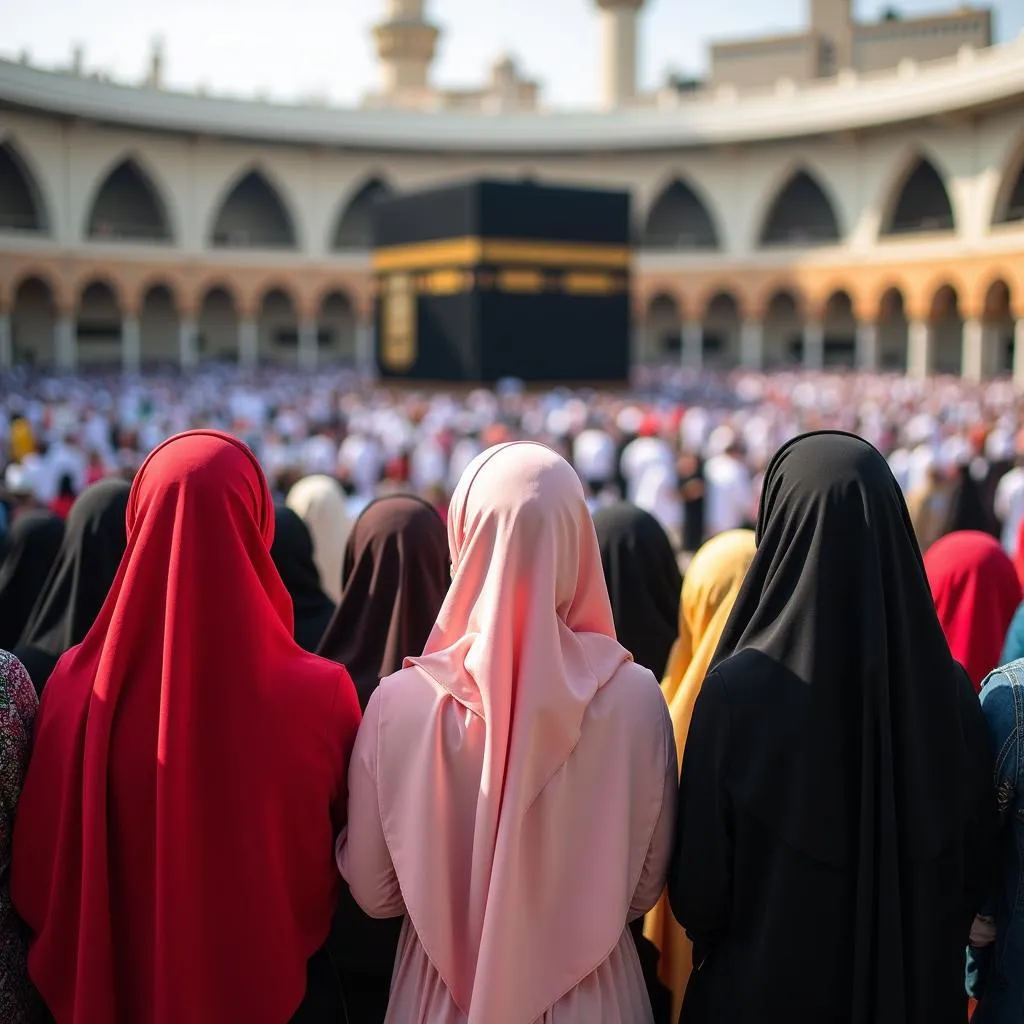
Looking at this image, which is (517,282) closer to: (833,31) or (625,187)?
(625,187)

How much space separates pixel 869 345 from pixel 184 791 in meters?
24.9

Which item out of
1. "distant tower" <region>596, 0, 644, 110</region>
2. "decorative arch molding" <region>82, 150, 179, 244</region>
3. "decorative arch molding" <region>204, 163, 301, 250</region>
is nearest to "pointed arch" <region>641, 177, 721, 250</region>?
"distant tower" <region>596, 0, 644, 110</region>

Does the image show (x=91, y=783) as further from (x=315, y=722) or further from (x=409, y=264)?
(x=409, y=264)

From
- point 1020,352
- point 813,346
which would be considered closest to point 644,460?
point 1020,352

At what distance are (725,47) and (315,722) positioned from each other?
3084 centimetres

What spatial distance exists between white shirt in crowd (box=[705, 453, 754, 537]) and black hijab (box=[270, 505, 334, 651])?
4948mm

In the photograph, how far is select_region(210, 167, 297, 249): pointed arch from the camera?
2831 centimetres

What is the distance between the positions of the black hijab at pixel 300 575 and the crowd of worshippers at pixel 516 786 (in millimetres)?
1037

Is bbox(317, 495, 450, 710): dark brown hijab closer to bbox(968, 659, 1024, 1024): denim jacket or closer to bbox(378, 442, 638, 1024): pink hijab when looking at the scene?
bbox(378, 442, 638, 1024): pink hijab

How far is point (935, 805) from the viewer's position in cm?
138

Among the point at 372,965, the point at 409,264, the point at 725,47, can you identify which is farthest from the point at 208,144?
the point at 372,965

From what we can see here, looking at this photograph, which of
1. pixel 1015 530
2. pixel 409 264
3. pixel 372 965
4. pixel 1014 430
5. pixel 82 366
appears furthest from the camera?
pixel 82 366

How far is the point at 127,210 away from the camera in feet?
88.0

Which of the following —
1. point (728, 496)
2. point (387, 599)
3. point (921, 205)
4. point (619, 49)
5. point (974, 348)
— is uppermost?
point (619, 49)
